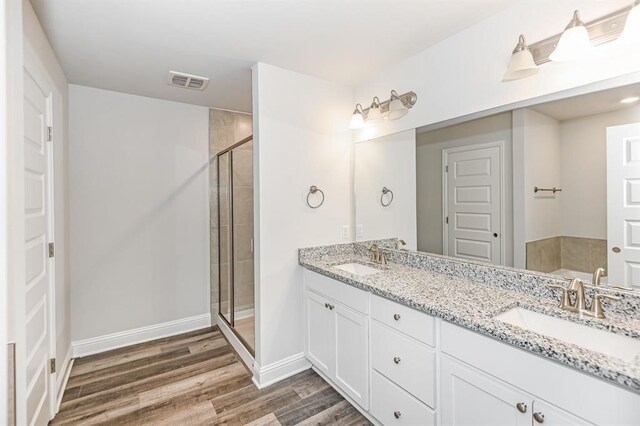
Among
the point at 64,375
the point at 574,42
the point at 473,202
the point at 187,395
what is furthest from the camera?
the point at 64,375

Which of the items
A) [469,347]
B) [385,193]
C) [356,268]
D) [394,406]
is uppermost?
[385,193]

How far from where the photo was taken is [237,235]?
3.05 metres

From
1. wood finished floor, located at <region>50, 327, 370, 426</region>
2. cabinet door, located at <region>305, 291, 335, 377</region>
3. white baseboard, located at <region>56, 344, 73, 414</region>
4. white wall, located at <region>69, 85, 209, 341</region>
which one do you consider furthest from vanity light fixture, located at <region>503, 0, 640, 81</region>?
white baseboard, located at <region>56, 344, 73, 414</region>

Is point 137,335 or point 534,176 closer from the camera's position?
point 534,176

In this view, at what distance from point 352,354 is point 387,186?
1.31 metres

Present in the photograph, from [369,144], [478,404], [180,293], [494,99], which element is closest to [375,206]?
[369,144]

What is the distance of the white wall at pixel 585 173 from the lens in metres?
1.38

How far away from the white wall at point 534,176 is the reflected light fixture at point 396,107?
74 cm

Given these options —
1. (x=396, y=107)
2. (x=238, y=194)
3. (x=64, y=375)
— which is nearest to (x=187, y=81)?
(x=238, y=194)

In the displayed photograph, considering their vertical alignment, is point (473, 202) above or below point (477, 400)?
above

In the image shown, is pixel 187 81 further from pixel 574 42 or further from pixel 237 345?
pixel 574 42

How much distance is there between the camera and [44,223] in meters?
1.84

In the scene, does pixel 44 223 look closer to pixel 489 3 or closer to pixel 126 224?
pixel 126 224

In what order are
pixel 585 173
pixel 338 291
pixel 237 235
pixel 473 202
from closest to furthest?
pixel 585 173 < pixel 473 202 < pixel 338 291 < pixel 237 235
